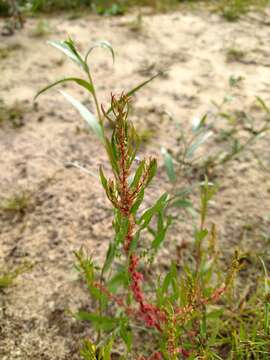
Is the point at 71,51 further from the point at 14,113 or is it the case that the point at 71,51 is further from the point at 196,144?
the point at 14,113

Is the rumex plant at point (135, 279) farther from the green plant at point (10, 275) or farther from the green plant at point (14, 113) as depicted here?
the green plant at point (14, 113)

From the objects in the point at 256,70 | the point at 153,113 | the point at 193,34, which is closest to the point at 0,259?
the point at 153,113

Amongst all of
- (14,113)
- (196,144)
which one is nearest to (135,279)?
(196,144)

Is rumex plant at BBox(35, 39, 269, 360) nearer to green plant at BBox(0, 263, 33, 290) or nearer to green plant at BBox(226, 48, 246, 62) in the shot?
green plant at BBox(0, 263, 33, 290)

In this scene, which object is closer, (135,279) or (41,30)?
(135,279)

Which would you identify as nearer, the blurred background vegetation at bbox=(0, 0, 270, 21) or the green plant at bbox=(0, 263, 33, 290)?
the green plant at bbox=(0, 263, 33, 290)

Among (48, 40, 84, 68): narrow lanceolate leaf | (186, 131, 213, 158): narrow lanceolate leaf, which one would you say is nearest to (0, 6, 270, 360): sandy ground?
(186, 131, 213, 158): narrow lanceolate leaf

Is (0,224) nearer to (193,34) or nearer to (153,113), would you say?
(153,113)

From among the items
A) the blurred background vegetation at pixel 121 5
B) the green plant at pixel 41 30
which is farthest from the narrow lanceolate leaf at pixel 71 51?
the blurred background vegetation at pixel 121 5
